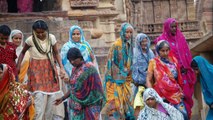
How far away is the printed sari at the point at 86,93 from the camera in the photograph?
304 inches

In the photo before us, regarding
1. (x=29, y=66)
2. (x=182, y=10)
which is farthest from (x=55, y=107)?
(x=182, y=10)

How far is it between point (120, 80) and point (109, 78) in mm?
170

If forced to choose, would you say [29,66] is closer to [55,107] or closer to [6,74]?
[55,107]

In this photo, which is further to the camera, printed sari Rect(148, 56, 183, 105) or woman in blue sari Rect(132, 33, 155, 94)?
woman in blue sari Rect(132, 33, 155, 94)

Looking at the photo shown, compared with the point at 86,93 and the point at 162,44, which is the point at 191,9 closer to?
the point at 162,44

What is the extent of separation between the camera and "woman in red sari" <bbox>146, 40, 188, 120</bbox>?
28.2ft

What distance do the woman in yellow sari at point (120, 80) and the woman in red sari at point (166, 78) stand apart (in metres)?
0.69

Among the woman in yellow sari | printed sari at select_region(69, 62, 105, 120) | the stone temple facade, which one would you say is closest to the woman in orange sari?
printed sari at select_region(69, 62, 105, 120)

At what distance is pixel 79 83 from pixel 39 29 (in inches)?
54.0

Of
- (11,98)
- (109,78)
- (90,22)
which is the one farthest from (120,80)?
(90,22)

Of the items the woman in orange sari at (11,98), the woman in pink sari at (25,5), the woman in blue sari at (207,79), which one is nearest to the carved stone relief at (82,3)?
the woman in pink sari at (25,5)

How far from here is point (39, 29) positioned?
28.7 feet

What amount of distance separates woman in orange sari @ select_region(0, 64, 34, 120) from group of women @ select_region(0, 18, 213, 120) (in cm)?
1

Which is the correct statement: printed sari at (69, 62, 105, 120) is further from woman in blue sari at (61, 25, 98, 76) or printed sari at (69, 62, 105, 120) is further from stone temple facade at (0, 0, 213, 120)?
stone temple facade at (0, 0, 213, 120)
